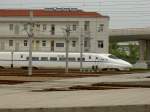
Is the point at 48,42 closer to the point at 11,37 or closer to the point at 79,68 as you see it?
the point at 11,37

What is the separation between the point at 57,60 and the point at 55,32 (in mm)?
23425

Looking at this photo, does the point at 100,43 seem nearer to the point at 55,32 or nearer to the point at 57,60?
the point at 55,32

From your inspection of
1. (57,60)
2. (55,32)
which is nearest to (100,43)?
(55,32)

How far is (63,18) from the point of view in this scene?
4158 inches

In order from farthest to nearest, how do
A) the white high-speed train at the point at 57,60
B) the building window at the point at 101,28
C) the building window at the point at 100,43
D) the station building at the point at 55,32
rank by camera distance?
the building window at the point at 101,28 < the building window at the point at 100,43 < the station building at the point at 55,32 < the white high-speed train at the point at 57,60

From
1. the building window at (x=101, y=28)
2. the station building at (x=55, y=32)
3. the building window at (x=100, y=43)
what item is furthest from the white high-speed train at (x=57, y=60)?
the building window at (x=101, y=28)

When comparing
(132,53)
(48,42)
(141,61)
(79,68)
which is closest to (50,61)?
(79,68)

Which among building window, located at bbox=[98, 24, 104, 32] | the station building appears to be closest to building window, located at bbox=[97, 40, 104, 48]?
the station building

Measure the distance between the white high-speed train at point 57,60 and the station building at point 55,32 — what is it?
20804 mm

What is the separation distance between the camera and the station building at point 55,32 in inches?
4112

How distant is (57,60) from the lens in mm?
82500

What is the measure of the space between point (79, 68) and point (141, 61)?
34.1 meters

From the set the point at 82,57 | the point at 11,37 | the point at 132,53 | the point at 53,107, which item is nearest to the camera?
the point at 53,107

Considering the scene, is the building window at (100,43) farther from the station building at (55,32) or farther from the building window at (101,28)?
the building window at (101,28)
